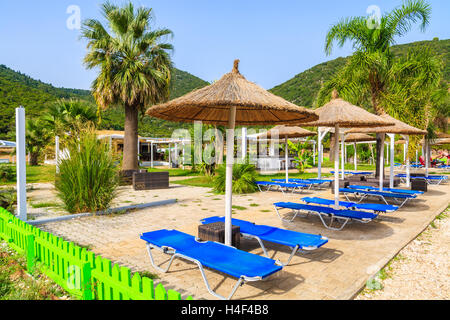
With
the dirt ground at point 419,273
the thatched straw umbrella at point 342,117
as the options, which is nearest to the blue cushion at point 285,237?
the dirt ground at point 419,273

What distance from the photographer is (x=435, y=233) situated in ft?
18.4

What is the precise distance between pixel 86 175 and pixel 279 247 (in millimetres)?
4522

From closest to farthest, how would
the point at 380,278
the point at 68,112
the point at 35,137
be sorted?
the point at 380,278 < the point at 68,112 < the point at 35,137

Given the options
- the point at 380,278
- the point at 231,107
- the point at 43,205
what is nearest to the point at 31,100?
the point at 43,205

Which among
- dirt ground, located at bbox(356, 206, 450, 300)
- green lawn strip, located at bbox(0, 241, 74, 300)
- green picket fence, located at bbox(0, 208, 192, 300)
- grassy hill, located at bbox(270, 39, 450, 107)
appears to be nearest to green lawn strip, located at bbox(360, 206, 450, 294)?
dirt ground, located at bbox(356, 206, 450, 300)

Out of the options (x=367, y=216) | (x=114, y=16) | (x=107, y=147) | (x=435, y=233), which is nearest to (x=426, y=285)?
(x=367, y=216)

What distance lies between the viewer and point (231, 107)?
4.05 meters

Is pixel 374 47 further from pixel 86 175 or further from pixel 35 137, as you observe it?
pixel 35 137

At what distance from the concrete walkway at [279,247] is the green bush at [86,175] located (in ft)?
1.77

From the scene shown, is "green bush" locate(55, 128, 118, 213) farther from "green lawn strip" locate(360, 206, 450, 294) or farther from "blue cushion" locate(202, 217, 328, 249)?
"green lawn strip" locate(360, 206, 450, 294)

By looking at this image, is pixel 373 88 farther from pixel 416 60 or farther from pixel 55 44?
pixel 55 44

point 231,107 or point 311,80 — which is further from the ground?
point 311,80

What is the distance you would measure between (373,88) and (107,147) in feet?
38.3

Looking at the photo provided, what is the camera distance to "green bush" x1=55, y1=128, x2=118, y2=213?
21.2 feet
